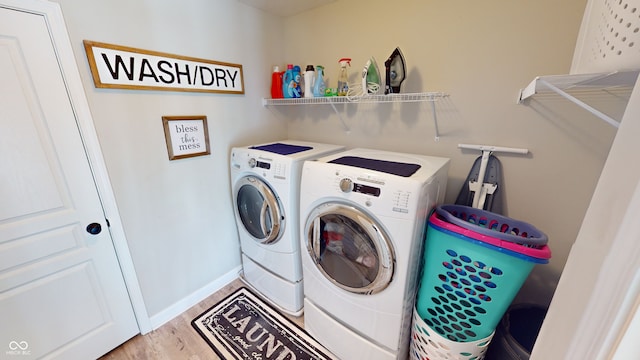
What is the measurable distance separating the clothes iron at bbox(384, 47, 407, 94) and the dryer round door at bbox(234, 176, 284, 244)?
1.03 m

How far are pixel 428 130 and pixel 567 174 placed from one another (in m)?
0.74

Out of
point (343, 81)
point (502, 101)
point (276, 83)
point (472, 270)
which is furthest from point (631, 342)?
point (276, 83)

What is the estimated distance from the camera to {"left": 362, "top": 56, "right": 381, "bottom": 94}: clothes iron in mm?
1510

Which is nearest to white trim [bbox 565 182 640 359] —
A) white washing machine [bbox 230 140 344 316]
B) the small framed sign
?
white washing machine [bbox 230 140 344 316]

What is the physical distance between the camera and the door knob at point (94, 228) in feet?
4.25

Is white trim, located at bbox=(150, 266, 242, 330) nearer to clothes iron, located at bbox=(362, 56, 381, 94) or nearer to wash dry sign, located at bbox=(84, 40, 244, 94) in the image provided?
wash dry sign, located at bbox=(84, 40, 244, 94)

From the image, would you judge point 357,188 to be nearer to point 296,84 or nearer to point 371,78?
point 371,78

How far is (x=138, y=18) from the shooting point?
133 cm

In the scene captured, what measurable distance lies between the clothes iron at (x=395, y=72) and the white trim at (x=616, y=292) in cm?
132

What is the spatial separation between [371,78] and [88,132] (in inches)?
65.0

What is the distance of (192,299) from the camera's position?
1.86m

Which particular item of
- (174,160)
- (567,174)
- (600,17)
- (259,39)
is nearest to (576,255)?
(600,17)

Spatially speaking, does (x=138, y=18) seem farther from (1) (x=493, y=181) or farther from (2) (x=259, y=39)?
(1) (x=493, y=181)

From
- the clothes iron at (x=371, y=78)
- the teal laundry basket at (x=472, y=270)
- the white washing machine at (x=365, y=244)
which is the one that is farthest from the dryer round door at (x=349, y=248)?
the clothes iron at (x=371, y=78)
